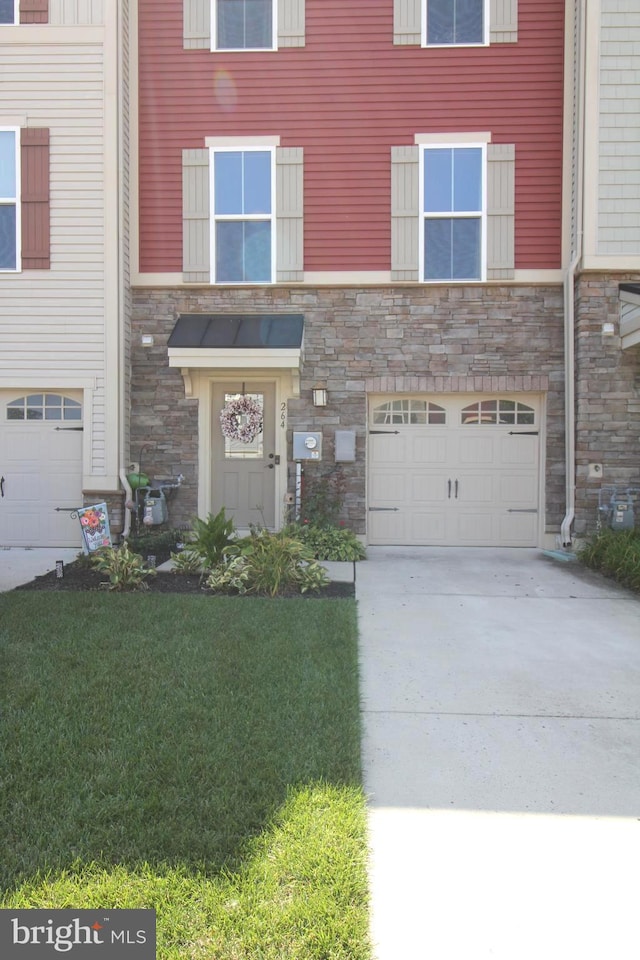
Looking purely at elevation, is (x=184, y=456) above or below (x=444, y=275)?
below

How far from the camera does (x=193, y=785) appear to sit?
2.46 meters

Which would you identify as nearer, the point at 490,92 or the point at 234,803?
the point at 234,803

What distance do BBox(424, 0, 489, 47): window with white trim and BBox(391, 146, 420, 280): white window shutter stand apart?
153 centimetres

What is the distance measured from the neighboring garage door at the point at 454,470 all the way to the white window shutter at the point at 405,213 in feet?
5.71

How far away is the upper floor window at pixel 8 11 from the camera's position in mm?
8013

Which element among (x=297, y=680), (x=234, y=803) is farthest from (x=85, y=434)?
(x=234, y=803)

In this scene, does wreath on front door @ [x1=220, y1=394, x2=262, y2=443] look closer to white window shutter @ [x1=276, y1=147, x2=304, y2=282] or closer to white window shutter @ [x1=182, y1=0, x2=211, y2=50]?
white window shutter @ [x1=276, y1=147, x2=304, y2=282]

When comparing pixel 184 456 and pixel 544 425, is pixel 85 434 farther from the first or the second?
pixel 544 425

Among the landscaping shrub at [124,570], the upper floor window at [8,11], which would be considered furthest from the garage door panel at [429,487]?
the upper floor window at [8,11]

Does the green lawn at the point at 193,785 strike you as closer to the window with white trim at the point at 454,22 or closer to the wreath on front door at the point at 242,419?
the wreath on front door at the point at 242,419

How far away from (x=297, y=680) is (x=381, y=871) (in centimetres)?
152

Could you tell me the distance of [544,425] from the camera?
26.9 ft

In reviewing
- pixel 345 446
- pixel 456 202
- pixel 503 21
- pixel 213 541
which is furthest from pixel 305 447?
pixel 503 21

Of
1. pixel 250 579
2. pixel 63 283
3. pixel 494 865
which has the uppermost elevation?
pixel 63 283
